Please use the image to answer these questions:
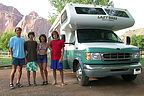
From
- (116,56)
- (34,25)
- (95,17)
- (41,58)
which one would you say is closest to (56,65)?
(41,58)

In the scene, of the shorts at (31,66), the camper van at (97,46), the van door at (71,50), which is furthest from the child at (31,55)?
the van door at (71,50)

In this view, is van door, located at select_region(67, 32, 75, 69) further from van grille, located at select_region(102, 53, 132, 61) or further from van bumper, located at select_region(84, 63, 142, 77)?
van grille, located at select_region(102, 53, 132, 61)

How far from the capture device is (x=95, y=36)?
5984 millimetres

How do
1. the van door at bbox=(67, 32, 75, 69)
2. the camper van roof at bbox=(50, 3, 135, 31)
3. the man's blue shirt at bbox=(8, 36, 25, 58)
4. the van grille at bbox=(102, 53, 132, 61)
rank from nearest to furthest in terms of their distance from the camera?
the van grille at bbox=(102, 53, 132, 61) < the man's blue shirt at bbox=(8, 36, 25, 58) < the camper van roof at bbox=(50, 3, 135, 31) < the van door at bbox=(67, 32, 75, 69)

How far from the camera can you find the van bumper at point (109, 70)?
4691 millimetres

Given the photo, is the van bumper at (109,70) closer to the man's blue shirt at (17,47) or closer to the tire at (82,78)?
the tire at (82,78)

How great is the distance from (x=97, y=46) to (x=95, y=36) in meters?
1.20

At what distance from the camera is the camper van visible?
479 cm

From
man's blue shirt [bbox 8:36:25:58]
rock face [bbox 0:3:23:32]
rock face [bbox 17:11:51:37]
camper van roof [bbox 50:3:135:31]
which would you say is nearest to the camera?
man's blue shirt [bbox 8:36:25:58]

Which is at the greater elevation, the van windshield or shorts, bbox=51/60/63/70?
the van windshield

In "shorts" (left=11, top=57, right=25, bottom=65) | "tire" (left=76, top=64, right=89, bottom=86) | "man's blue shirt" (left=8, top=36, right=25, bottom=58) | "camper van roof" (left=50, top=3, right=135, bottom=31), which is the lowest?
"tire" (left=76, top=64, right=89, bottom=86)

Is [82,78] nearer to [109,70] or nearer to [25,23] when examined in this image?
[109,70]

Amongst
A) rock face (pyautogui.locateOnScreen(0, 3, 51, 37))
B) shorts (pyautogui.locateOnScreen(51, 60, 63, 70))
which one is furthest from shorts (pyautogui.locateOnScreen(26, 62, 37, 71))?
rock face (pyautogui.locateOnScreen(0, 3, 51, 37))

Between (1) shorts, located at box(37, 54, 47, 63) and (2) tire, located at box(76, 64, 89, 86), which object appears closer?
(2) tire, located at box(76, 64, 89, 86)
